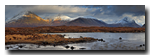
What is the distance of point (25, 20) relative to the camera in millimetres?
27859

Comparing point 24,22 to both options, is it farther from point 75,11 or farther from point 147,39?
point 147,39

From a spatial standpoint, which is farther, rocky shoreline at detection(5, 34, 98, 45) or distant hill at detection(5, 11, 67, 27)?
distant hill at detection(5, 11, 67, 27)

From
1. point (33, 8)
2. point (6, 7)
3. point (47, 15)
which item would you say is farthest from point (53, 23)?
point (6, 7)

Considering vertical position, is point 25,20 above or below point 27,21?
above

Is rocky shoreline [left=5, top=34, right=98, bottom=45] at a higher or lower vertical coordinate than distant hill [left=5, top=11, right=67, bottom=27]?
lower

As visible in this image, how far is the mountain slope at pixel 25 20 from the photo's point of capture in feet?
82.1

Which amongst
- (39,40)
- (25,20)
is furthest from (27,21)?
(39,40)

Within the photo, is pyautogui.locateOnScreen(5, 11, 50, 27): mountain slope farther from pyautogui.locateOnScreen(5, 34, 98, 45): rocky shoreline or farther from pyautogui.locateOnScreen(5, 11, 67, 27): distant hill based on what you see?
pyautogui.locateOnScreen(5, 34, 98, 45): rocky shoreline

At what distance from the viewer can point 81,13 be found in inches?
1033

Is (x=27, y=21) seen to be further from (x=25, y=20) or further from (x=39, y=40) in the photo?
(x=39, y=40)

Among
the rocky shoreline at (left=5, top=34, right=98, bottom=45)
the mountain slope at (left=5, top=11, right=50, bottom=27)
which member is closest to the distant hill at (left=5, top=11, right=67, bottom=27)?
the mountain slope at (left=5, top=11, right=50, bottom=27)

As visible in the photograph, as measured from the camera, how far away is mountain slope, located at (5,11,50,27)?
25.0 metres

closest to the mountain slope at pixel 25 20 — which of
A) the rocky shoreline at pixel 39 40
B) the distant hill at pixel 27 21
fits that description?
the distant hill at pixel 27 21
